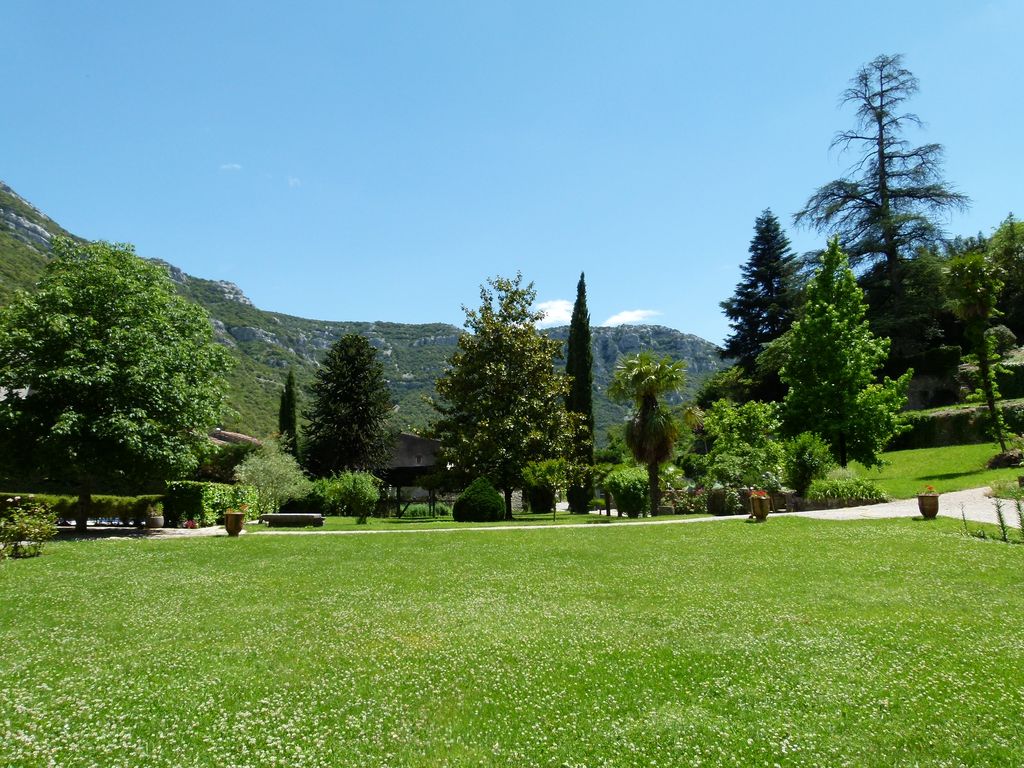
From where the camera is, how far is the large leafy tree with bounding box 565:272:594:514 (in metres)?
35.9

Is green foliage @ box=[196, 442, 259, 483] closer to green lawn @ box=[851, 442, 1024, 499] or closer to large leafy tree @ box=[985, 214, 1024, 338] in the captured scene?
green lawn @ box=[851, 442, 1024, 499]

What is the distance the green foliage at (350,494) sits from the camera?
3161 centimetres

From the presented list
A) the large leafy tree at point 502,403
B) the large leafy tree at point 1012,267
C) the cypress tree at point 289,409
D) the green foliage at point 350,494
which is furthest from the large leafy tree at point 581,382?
the cypress tree at point 289,409

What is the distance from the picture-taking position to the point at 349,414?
43.2 meters

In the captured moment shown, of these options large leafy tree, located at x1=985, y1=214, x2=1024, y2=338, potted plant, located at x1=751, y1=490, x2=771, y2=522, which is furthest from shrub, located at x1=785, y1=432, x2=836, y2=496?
large leafy tree, located at x1=985, y1=214, x2=1024, y2=338

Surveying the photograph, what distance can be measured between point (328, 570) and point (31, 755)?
8260 mm

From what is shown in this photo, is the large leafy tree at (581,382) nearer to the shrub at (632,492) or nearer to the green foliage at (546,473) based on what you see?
the green foliage at (546,473)

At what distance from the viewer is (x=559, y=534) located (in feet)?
60.1

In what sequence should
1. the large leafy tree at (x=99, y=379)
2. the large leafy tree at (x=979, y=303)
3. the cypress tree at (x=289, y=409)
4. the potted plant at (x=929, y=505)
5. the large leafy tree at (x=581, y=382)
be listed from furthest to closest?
the cypress tree at (x=289, y=409)
the large leafy tree at (x=581, y=382)
the large leafy tree at (x=979, y=303)
the large leafy tree at (x=99, y=379)
the potted plant at (x=929, y=505)

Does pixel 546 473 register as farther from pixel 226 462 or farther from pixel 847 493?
pixel 226 462

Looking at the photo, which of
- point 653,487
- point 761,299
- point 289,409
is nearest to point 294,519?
point 653,487

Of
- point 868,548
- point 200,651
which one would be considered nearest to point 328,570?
point 200,651

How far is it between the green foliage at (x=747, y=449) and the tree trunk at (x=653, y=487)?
2.02 metres

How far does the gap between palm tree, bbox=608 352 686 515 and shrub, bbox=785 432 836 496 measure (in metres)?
4.98
